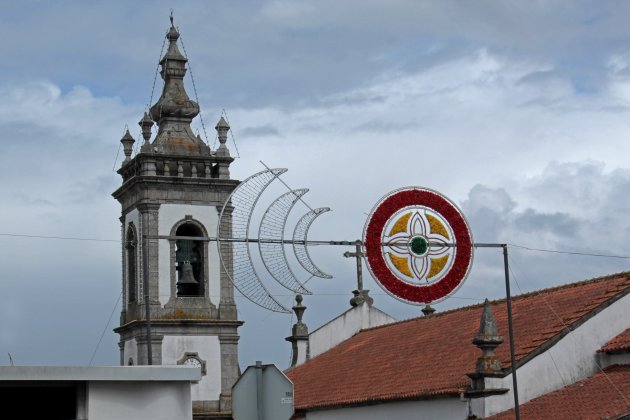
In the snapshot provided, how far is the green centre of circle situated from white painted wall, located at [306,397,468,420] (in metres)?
5.87

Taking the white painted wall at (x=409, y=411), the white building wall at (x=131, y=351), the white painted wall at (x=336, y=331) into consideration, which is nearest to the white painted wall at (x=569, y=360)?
the white painted wall at (x=409, y=411)

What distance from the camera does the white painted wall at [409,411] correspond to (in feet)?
98.2

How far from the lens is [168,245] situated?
46.8m

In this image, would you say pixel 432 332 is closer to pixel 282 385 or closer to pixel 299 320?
pixel 299 320

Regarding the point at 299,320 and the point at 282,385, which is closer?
the point at 282,385

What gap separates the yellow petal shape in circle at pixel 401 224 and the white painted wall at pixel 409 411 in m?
6.02

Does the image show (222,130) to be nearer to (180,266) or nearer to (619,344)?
(180,266)

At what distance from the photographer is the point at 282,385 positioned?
483 inches

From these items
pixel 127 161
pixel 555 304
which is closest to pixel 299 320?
pixel 127 161

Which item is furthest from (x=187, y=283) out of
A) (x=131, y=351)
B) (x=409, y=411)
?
(x=409, y=411)

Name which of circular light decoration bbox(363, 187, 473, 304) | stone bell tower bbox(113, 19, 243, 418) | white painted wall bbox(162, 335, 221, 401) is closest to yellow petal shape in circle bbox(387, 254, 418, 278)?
circular light decoration bbox(363, 187, 473, 304)

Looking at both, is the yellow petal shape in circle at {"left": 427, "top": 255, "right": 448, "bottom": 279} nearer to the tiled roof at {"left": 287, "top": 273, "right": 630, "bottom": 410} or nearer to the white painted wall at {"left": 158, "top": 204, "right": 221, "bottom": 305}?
the tiled roof at {"left": 287, "top": 273, "right": 630, "bottom": 410}

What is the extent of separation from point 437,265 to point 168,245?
2292cm

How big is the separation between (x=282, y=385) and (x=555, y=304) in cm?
2078
